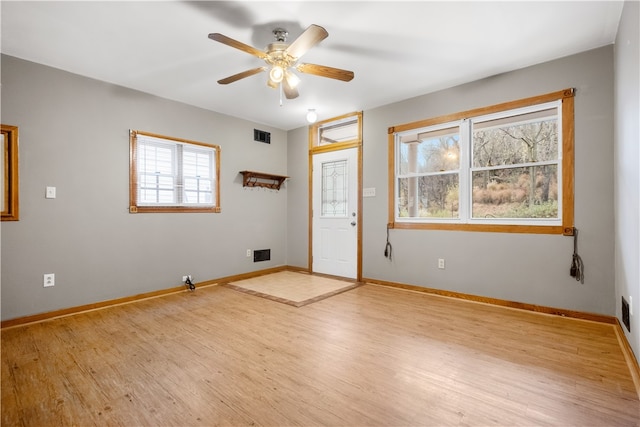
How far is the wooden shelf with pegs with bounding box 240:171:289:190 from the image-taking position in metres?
4.88

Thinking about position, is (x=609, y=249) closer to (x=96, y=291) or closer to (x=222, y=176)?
(x=222, y=176)

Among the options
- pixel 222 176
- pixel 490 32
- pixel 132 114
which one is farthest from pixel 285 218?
pixel 490 32

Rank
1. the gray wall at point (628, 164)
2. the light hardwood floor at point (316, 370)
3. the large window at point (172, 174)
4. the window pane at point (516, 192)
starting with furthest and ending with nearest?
the large window at point (172, 174), the window pane at point (516, 192), the gray wall at point (628, 164), the light hardwood floor at point (316, 370)

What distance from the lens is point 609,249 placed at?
2807mm

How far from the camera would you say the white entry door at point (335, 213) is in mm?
4750

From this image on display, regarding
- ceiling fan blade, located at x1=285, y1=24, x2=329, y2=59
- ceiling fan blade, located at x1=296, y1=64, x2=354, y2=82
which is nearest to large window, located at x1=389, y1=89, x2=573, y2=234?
ceiling fan blade, located at x1=296, y1=64, x2=354, y2=82

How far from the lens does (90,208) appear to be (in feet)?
10.9

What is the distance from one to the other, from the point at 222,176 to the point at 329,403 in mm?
3701

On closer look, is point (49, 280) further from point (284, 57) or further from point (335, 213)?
point (335, 213)

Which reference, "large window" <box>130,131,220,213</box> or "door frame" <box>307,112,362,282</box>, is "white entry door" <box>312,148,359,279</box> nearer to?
"door frame" <box>307,112,362,282</box>

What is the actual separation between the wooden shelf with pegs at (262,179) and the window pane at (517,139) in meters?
3.14

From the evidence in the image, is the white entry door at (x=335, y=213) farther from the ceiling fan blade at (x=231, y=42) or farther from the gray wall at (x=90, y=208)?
the ceiling fan blade at (x=231, y=42)

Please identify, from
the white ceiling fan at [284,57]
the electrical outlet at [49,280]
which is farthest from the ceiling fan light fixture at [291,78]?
the electrical outlet at [49,280]

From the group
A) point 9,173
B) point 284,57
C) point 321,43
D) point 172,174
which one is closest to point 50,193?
point 9,173
